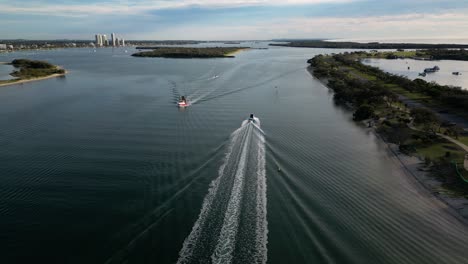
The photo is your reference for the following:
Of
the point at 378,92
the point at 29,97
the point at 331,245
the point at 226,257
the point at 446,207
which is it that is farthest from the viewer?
the point at 29,97

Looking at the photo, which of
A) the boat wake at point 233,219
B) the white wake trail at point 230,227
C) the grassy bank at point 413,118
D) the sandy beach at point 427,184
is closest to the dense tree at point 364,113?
the grassy bank at point 413,118

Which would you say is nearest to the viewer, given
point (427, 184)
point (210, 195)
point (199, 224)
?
point (199, 224)

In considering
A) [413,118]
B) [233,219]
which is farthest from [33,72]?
[413,118]

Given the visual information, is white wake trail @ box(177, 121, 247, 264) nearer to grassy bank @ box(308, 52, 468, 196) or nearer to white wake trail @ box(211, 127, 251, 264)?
white wake trail @ box(211, 127, 251, 264)

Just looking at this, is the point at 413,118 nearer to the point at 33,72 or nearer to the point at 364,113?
the point at 364,113

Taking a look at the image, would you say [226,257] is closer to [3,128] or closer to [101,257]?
[101,257]

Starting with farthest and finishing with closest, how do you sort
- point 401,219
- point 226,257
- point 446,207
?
point 446,207 < point 401,219 < point 226,257

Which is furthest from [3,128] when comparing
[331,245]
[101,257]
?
[331,245]
